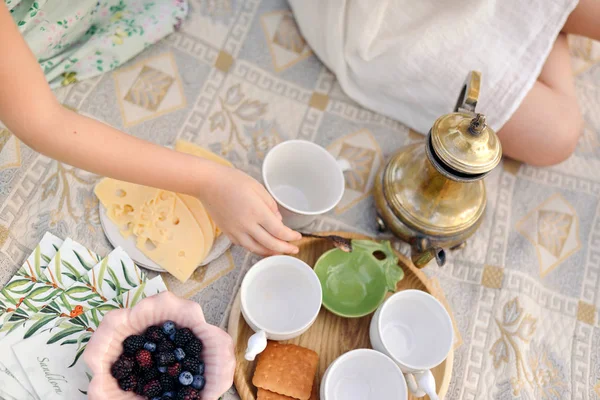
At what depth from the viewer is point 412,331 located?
0.75m

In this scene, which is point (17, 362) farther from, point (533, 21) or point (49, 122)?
point (533, 21)

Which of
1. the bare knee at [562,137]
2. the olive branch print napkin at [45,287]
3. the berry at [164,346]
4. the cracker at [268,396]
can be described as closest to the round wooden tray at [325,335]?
the cracker at [268,396]

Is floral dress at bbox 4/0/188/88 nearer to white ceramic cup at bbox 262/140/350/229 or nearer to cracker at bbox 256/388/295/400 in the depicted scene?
white ceramic cup at bbox 262/140/350/229

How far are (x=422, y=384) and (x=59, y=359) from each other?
45cm

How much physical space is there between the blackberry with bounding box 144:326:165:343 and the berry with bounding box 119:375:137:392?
0.05 metres

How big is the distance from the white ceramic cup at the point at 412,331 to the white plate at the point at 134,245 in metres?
0.25

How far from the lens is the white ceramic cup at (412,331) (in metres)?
0.70

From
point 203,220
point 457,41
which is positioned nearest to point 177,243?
point 203,220

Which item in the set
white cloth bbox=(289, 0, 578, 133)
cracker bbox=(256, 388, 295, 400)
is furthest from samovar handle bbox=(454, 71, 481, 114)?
cracker bbox=(256, 388, 295, 400)

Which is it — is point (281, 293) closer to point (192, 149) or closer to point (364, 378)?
point (364, 378)

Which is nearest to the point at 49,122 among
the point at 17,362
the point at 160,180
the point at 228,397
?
the point at 160,180

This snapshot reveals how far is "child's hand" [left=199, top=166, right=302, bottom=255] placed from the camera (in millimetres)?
686

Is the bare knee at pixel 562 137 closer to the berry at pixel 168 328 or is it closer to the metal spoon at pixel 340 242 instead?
the metal spoon at pixel 340 242

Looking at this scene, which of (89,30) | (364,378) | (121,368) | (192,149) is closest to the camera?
(121,368)
